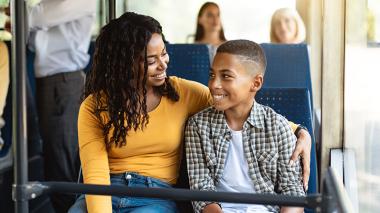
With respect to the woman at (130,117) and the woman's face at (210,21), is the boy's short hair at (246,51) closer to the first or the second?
the woman at (130,117)

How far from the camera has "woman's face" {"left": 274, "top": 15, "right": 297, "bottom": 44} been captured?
5535 millimetres

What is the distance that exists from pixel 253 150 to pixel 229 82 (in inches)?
9.7

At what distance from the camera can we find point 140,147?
7.86 ft

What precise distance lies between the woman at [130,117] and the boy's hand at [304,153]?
0.41 meters

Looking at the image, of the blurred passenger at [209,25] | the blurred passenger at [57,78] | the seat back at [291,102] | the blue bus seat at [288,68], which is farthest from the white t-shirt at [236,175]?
the blurred passenger at [209,25]

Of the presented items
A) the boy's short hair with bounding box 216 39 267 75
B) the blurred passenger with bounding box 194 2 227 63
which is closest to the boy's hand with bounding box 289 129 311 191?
the boy's short hair with bounding box 216 39 267 75

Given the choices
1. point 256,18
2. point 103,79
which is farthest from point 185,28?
point 103,79

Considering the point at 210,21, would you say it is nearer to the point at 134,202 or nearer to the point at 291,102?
the point at 291,102

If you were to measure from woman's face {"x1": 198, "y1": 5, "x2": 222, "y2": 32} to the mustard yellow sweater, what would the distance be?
3.88 metres

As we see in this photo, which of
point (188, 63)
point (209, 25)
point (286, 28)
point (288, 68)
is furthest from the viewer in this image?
point (209, 25)

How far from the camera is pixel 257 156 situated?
2350mm

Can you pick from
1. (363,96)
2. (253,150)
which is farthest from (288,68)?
(253,150)

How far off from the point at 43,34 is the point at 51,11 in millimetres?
158

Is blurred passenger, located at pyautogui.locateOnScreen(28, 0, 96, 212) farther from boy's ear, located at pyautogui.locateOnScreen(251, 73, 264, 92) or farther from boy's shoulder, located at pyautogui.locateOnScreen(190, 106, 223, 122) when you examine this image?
boy's ear, located at pyautogui.locateOnScreen(251, 73, 264, 92)
